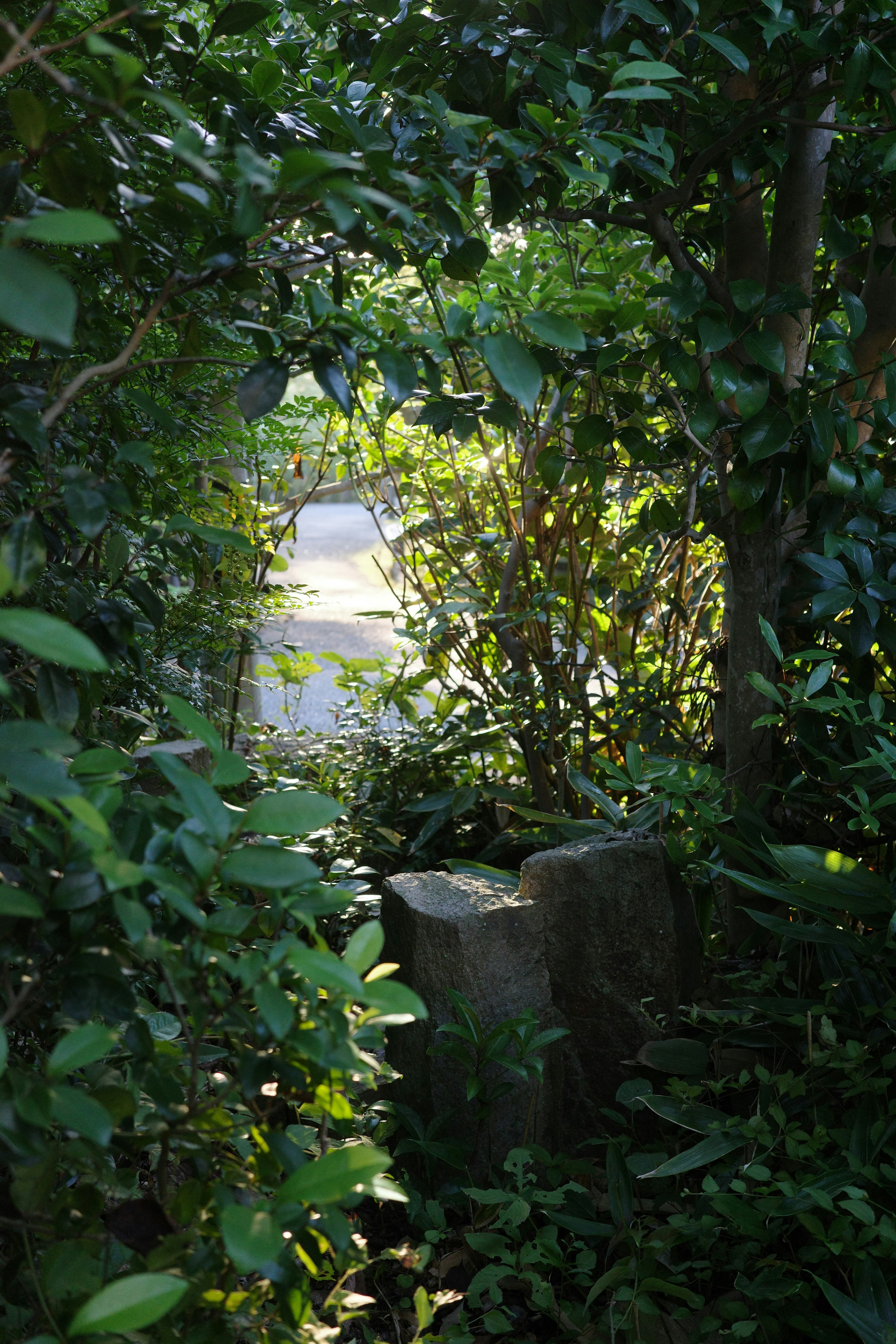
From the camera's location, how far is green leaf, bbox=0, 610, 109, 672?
1.49ft

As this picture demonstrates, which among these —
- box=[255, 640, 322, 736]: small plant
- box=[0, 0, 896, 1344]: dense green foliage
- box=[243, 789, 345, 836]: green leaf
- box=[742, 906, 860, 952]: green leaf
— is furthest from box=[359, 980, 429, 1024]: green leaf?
box=[255, 640, 322, 736]: small plant

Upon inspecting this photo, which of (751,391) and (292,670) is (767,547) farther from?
(292,670)

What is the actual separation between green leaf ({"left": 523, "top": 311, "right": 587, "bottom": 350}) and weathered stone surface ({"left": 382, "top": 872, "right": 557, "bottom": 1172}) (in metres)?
0.95

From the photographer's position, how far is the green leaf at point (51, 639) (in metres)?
0.46

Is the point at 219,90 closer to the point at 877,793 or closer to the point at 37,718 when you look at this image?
the point at 37,718

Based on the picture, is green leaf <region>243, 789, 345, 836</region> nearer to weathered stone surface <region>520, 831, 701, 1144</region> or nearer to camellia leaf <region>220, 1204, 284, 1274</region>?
camellia leaf <region>220, 1204, 284, 1274</region>

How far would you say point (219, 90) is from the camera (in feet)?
2.92

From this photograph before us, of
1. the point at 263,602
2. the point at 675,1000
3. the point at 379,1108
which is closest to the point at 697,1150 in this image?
the point at 675,1000

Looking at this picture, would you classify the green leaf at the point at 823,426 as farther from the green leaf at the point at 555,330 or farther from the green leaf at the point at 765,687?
the green leaf at the point at 555,330

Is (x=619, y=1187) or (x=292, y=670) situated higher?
(x=292, y=670)

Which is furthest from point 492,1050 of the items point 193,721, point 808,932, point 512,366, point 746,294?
point 746,294

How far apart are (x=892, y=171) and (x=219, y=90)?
891 mm

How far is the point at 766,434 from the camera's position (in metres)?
1.29

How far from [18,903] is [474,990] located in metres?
0.99
